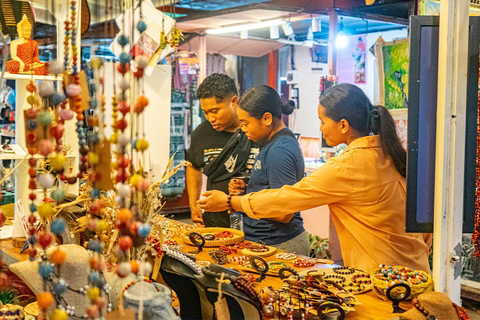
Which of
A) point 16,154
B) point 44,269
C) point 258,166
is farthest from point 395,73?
point 44,269

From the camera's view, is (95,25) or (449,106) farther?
(95,25)

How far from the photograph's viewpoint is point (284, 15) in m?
6.06

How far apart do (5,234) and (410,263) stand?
1913mm

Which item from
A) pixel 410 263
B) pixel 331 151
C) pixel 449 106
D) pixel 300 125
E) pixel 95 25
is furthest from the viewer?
pixel 300 125

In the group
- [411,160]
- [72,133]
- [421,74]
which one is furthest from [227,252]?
[72,133]

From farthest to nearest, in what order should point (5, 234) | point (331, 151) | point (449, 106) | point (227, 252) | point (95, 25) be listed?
point (95, 25)
point (331, 151)
point (5, 234)
point (227, 252)
point (449, 106)

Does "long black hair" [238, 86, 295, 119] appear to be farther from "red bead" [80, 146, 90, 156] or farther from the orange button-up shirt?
"red bead" [80, 146, 90, 156]

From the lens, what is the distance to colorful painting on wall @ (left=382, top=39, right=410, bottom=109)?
4785mm

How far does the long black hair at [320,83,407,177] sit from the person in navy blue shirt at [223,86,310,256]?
0.42m

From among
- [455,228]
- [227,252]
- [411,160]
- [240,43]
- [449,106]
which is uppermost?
[240,43]

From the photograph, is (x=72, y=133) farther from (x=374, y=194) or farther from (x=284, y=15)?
(x=284, y=15)

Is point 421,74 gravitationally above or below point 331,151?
above

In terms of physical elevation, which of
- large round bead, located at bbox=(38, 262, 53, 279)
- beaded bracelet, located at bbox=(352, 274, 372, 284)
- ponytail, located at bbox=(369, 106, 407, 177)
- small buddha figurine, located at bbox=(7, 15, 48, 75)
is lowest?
beaded bracelet, located at bbox=(352, 274, 372, 284)

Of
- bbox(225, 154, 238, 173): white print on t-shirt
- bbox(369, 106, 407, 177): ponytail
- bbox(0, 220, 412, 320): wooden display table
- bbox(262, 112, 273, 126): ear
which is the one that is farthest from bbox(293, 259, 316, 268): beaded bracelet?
bbox(225, 154, 238, 173): white print on t-shirt
